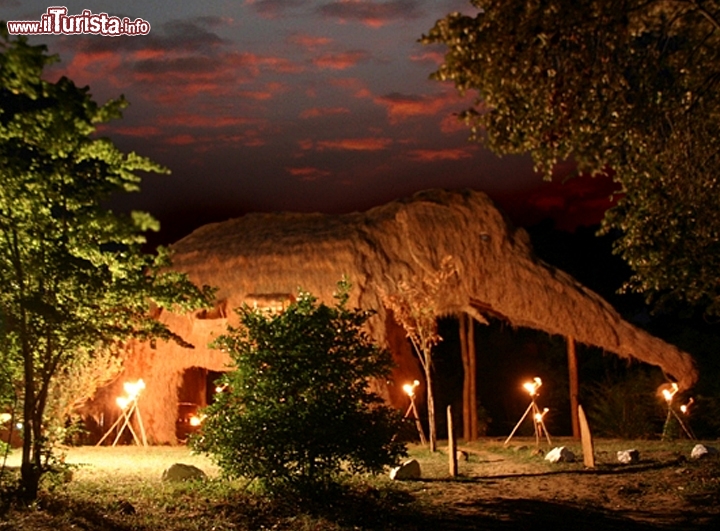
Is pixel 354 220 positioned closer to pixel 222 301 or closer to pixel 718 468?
pixel 222 301

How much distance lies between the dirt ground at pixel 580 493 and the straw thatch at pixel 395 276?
9.98 feet

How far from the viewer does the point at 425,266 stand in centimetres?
1602

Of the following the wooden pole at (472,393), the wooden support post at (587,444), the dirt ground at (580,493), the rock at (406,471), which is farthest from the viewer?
the wooden pole at (472,393)

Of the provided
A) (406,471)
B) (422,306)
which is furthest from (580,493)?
(422,306)

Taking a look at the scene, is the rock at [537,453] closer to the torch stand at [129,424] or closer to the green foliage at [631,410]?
the green foliage at [631,410]

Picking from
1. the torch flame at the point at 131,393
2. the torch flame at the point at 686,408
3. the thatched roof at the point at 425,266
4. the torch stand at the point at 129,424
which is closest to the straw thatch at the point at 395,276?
the thatched roof at the point at 425,266

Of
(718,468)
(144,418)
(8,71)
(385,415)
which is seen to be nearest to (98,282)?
(8,71)

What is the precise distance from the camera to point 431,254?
16141 mm

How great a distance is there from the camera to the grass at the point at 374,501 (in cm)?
810

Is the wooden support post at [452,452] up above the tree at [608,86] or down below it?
below

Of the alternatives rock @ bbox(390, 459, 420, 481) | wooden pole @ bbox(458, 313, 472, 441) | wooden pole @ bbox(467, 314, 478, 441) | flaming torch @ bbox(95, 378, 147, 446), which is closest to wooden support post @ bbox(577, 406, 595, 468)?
rock @ bbox(390, 459, 420, 481)

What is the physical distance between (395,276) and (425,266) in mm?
601

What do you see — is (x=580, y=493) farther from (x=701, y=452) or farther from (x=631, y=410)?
(x=631, y=410)

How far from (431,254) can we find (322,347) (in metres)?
7.24
